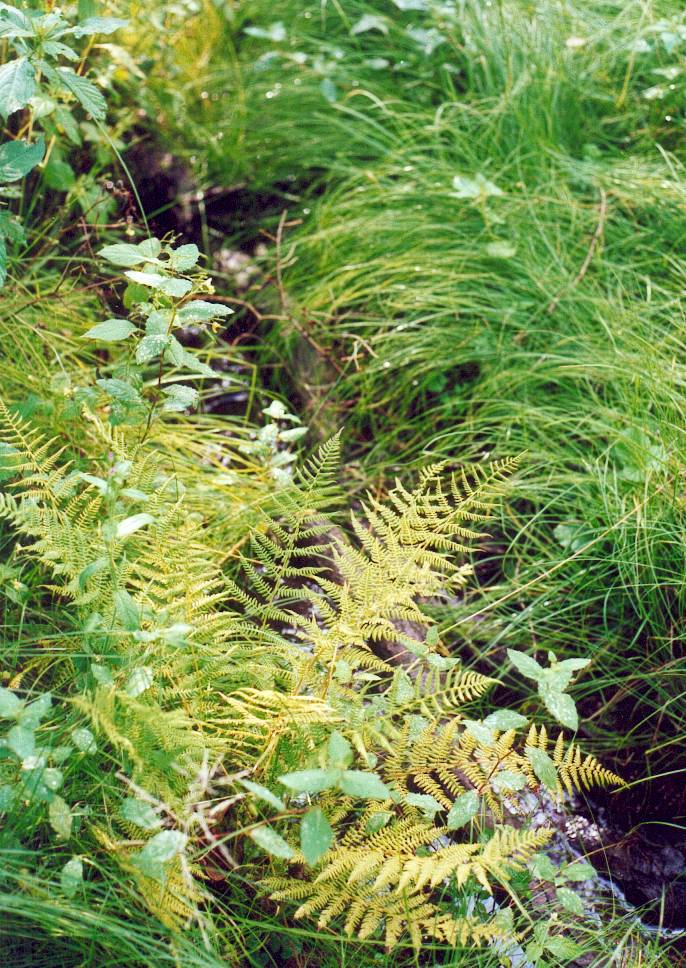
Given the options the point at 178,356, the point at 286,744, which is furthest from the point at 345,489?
the point at 286,744

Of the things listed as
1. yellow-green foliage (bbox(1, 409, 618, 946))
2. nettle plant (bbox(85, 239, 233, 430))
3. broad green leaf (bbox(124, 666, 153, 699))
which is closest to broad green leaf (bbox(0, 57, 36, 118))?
nettle plant (bbox(85, 239, 233, 430))

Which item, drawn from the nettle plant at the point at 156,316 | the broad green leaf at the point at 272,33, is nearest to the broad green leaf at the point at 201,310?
the nettle plant at the point at 156,316

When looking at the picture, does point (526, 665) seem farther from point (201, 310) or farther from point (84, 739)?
point (201, 310)

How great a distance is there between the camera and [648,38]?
290cm

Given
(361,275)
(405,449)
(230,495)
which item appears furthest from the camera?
(361,275)

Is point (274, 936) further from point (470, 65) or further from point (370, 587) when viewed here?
point (470, 65)

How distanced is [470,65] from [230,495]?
1.82 meters

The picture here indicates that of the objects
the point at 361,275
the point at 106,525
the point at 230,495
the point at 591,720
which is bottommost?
the point at 591,720

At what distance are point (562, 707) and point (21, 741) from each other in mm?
798

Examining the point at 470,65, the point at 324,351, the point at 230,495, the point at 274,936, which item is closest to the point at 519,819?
the point at 274,936

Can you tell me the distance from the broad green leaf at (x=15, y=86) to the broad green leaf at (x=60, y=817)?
3.91 feet

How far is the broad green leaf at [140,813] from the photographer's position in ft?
3.88

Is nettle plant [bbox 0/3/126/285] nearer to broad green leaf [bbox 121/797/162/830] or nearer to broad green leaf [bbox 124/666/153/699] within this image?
broad green leaf [bbox 124/666/153/699]

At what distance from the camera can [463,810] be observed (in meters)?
1.32
